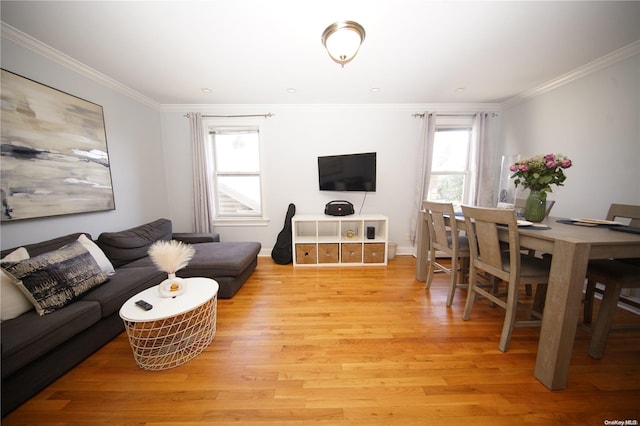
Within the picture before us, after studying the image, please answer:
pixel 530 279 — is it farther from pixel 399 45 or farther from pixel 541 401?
pixel 399 45

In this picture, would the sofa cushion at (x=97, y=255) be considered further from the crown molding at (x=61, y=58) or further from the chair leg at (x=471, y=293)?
the chair leg at (x=471, y=293)

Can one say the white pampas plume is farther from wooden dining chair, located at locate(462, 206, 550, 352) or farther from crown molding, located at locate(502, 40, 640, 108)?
crown molding, located at locate(502, 40, 640, 108)

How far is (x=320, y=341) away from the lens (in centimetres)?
158

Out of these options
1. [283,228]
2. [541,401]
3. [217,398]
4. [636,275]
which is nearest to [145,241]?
[283,228]

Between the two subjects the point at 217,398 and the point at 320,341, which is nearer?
the point at 217,398

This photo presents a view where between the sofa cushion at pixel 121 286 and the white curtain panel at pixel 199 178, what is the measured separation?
1.37 metres

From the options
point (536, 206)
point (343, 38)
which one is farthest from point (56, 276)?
point (536, 206)

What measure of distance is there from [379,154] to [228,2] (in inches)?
101

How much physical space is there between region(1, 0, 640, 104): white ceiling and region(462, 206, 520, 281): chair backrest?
1.42 m

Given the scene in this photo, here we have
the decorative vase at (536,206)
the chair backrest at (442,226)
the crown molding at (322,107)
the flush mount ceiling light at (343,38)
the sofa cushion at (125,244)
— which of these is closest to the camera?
the flush mount ceiling light at (343,38)

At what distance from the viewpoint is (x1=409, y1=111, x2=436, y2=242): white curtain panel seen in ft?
10.5

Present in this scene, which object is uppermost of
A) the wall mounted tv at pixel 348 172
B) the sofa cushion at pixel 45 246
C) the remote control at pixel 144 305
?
the wall mounted tv at pixel 348 172

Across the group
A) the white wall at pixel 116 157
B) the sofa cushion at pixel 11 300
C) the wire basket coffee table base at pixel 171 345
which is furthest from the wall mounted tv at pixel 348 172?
the sofa cushion at pixel 11 300

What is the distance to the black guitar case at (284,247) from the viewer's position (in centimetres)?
315
